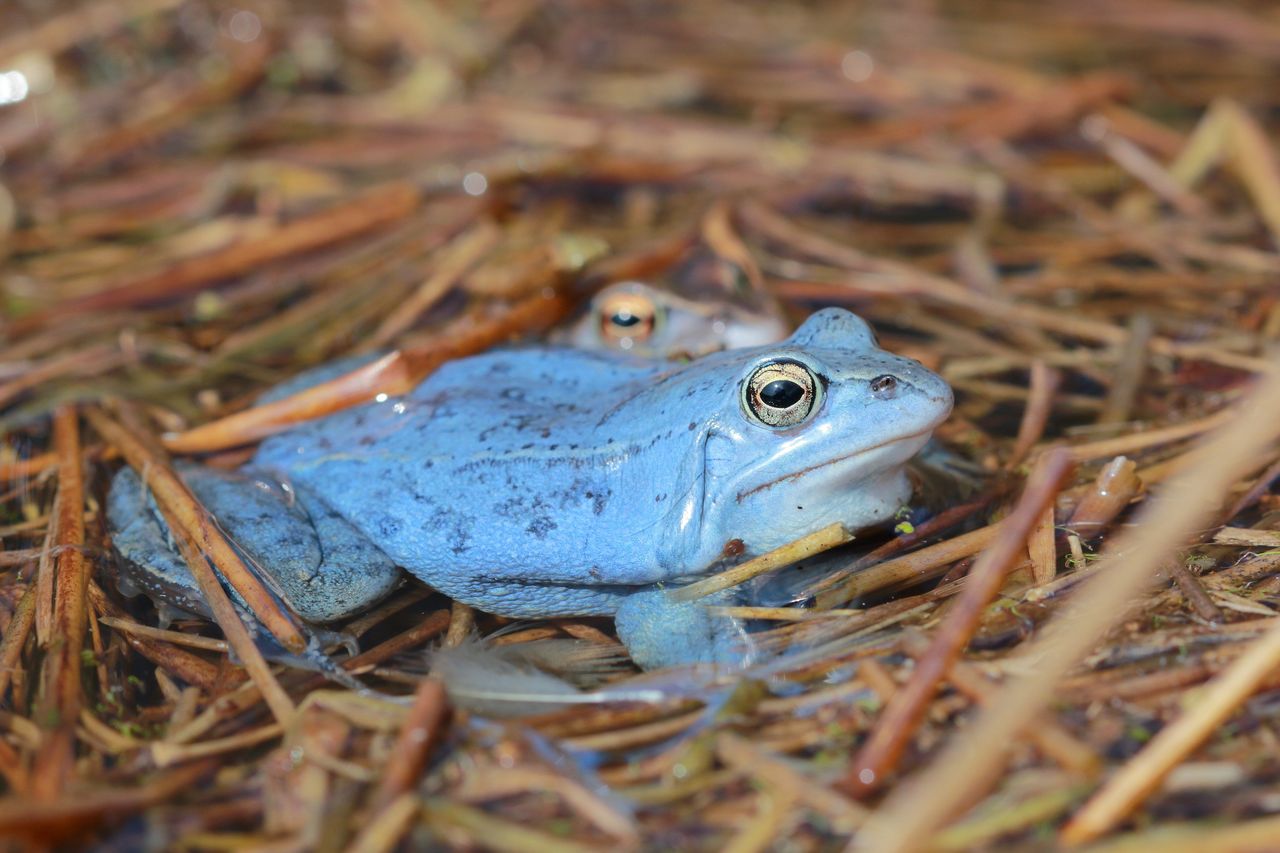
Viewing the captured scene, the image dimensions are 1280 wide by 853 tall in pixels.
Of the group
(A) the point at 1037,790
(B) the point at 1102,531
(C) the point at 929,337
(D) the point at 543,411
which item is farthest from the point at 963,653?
(C) the point at 929,337

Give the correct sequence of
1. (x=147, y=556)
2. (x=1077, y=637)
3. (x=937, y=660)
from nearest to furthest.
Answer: (x=1077, y=637) → (x=937, y=660) → (x=147, y=556)

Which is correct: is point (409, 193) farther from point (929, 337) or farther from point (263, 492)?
point (929, 337)

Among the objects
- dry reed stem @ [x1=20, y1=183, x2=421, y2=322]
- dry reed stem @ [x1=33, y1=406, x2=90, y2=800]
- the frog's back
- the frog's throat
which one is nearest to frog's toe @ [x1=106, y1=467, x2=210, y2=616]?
dry reed stem @ [x1=33, y1=406, x2=90, y2=800]

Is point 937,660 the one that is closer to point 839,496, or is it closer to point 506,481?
point 839,496

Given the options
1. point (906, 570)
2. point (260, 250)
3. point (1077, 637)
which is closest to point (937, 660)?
point (1077, 637)

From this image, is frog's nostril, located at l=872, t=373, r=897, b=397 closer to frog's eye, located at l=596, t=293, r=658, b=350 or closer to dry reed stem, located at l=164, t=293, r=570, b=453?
frog's eye, located at l=596, t=293, r=658, b=350

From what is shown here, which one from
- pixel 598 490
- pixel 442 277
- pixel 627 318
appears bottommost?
pixel 598 490

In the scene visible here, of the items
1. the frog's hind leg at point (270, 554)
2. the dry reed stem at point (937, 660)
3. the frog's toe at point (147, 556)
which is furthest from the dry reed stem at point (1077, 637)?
the frog's toe at point (147, 556)
